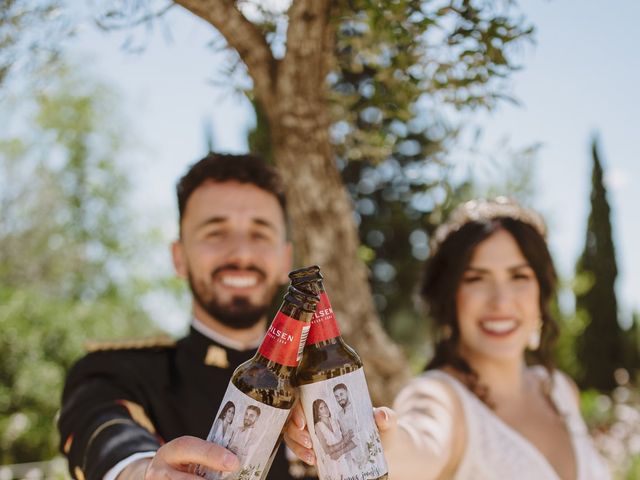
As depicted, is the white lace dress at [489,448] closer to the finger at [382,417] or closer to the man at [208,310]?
the man at [208,310]

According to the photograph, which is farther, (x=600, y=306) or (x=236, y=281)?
(x=600, y=306)

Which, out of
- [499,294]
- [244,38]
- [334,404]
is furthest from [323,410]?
[244,38]

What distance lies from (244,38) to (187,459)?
6.48 ft

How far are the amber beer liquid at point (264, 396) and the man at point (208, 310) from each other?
817 mm

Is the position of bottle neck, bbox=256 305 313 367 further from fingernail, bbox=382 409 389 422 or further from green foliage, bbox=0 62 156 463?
green foliage, bbox=0 62 156 463

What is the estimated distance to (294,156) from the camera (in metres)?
3.10

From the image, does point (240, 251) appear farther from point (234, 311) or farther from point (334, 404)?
point (334, 404)

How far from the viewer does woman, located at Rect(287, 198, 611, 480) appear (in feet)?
8.59

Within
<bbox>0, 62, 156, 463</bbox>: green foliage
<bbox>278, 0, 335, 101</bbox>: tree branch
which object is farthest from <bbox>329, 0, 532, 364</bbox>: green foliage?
<bbox>0, 62, 156, 463</bbox>: green foliage

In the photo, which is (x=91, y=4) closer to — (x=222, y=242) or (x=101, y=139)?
(x=222, y=242)

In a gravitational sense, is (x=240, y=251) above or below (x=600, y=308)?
above

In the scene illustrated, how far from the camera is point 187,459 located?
1.21 m

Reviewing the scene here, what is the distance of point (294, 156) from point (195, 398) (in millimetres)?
1339

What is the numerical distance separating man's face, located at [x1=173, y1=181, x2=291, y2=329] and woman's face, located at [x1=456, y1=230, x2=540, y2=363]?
1.00m
